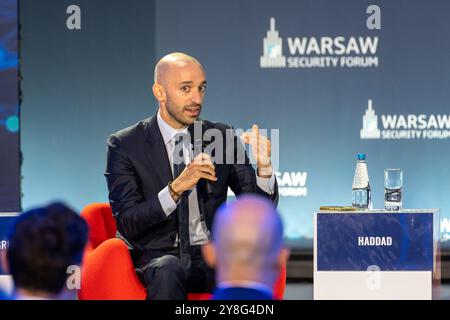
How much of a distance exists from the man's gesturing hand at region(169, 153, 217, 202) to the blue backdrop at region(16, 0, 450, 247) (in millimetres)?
2648

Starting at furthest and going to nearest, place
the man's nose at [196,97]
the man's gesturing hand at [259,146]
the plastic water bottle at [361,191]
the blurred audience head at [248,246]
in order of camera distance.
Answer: the plastic water bottle at [361,191] < the man's nose at [196,97] < the man's gesturing hand at [259,146] < the blurred audience head at [248,246]

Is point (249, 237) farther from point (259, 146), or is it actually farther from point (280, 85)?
point (280, 85)

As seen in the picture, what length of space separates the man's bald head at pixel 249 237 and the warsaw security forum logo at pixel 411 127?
14.1 feet

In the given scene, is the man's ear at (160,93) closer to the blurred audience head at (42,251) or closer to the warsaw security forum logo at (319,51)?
the blurred audience head at (42,251)

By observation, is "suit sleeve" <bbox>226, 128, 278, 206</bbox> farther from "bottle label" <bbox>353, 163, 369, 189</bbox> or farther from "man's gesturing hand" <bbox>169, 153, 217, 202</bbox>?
"bottle label" <bbox>353, 163, 369, 189</bbox>

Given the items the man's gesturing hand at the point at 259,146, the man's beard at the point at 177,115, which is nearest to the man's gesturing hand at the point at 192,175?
the man's gesturing hand at the point at 259,146

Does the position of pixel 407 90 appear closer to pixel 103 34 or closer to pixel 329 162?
pixel 329 162

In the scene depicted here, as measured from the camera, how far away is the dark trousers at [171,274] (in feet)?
9.69

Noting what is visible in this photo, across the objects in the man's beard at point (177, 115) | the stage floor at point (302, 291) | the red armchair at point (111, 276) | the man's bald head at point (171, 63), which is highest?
the man's bald head at point (171, 63)

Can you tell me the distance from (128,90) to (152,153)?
8.68 ft

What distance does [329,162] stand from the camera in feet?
19.0

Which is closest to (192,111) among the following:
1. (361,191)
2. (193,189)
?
(193,189)

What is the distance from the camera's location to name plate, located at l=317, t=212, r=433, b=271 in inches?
138

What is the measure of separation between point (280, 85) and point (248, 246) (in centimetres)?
444
